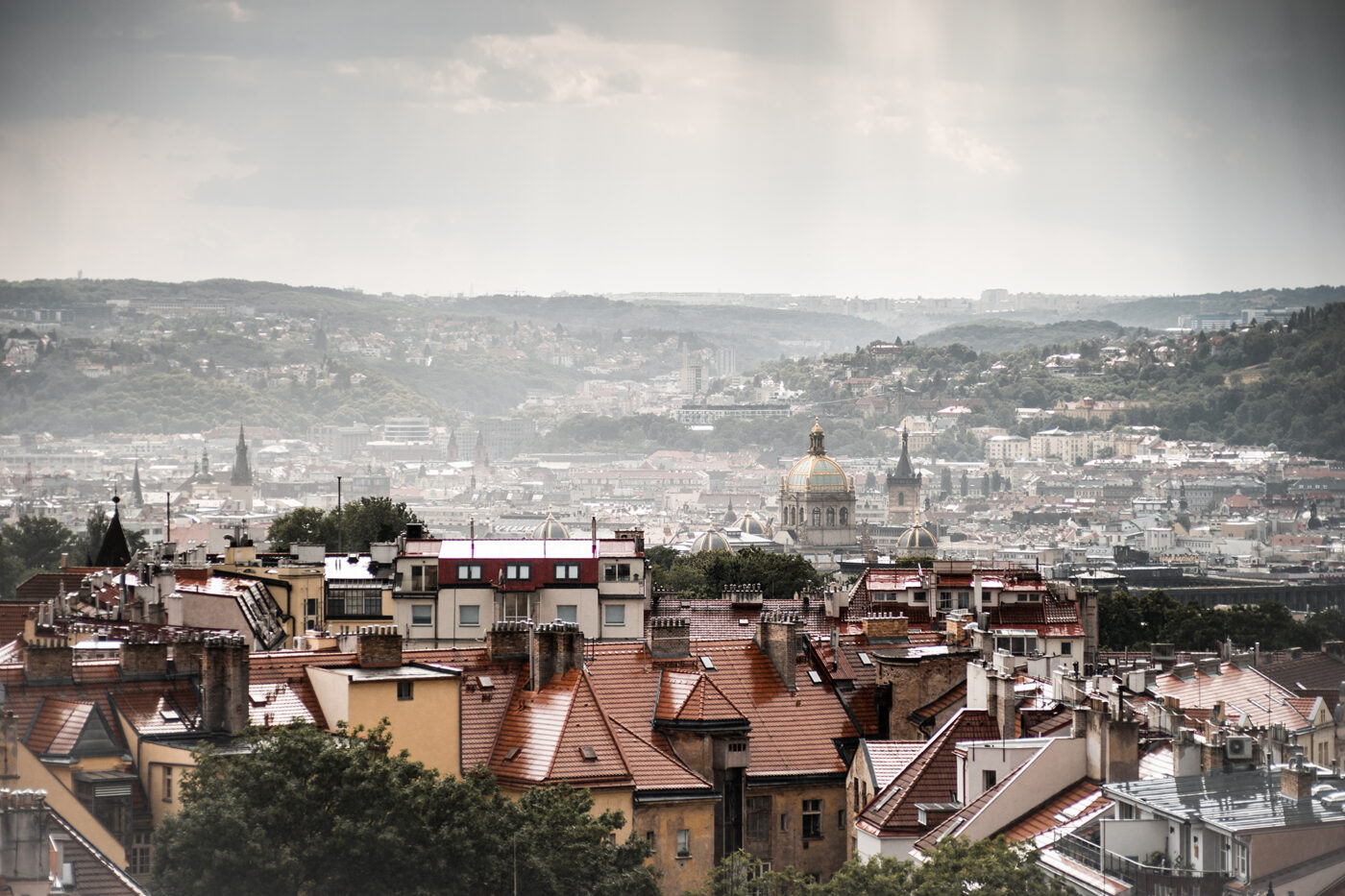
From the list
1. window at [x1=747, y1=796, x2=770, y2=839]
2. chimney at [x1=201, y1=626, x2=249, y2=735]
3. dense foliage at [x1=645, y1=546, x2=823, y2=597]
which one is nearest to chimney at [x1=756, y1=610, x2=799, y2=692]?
window at [x1=747, y1=796, x2=770, y2=839]

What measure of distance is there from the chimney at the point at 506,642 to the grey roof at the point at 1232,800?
23.7 feet

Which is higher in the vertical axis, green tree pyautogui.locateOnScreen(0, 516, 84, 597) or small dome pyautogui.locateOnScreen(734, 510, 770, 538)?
green tree pyautogui.locateOnScreen(0, 516, 84, 597)

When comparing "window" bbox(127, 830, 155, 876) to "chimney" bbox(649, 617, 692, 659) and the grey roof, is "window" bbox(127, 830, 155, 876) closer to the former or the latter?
"chimney" bbox(649, 617, 692, 659)

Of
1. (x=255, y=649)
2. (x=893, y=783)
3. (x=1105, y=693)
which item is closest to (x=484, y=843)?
(x=893, y=783)

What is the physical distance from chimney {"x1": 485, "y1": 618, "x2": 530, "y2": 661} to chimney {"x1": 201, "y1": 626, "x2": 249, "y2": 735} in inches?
124

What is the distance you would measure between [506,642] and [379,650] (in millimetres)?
1712

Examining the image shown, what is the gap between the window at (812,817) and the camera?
81.0 ft

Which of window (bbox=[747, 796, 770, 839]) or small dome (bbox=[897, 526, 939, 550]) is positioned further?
small dome (bbox=[897, 526, 939, 550])

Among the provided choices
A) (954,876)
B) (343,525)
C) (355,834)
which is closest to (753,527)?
(343,525)

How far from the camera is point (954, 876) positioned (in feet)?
61.6

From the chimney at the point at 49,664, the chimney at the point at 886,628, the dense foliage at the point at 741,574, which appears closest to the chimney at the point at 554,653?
the chimney at the point at 49,664

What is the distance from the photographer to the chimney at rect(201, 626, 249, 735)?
22.3m

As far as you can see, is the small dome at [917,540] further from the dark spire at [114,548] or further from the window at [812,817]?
the window at [812,817]

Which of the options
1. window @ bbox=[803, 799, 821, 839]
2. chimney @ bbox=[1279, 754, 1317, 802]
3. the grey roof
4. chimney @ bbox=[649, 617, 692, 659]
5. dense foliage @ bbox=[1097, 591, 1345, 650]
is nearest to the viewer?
the grey roof
